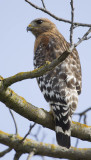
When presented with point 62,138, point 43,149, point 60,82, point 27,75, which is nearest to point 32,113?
point 43,149

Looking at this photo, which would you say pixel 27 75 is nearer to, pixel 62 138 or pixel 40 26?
pixel 62 138

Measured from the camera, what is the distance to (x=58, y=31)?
806cm

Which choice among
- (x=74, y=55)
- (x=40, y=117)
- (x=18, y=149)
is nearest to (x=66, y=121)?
(x=40, y=117)

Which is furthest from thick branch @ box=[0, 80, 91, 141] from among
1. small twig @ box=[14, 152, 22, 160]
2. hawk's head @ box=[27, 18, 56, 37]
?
hawk's head @ box=[27, 18, 56, 37]

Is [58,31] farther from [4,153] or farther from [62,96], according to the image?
[4,153]

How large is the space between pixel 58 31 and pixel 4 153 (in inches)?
178

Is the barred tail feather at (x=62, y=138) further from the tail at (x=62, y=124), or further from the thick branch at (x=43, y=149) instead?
the thick branch at (x=43, y=149)

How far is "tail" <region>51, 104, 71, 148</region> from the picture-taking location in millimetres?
4867

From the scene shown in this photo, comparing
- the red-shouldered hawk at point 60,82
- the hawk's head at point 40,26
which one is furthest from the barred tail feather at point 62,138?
the hawk's head at point 40,26

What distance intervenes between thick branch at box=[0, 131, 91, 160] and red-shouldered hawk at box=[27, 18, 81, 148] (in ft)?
0.69

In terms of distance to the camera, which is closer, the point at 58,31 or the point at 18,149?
the point at 18,149

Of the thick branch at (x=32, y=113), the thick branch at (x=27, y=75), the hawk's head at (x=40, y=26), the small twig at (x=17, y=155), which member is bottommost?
the small twig at (x=17, y=155)

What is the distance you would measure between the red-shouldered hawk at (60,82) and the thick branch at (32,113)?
0.53 feet

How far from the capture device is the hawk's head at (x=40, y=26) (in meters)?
8.10
